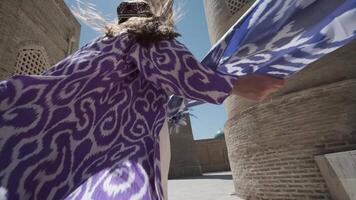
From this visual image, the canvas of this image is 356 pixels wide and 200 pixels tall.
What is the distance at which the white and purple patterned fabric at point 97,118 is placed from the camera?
1.89 ft

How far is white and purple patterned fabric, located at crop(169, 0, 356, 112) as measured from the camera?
3.55ft

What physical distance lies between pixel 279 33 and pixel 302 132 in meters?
3.44

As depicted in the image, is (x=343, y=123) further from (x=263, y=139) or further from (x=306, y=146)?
(x=263, y=139)

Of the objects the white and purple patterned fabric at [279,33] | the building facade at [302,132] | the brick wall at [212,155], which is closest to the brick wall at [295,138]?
the building facade at [302,132]

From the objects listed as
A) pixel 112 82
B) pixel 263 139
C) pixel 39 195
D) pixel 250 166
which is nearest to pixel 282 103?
pixel 263 139

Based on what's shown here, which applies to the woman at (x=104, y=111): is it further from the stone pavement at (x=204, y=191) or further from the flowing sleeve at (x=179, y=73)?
the stone pavement at (x=204, y=191)

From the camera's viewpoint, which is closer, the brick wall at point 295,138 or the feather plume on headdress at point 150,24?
the feather plume on headdress at point 150,24

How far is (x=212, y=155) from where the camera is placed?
18516 mm

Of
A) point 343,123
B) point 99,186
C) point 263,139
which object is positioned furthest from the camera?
point 263,139

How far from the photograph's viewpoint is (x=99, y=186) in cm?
55

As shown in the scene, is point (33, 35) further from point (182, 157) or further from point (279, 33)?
point (182, 157)

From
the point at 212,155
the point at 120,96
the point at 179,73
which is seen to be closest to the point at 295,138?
the point at 179,73

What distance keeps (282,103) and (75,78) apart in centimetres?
429

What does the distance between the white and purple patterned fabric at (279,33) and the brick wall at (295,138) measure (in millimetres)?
3093
